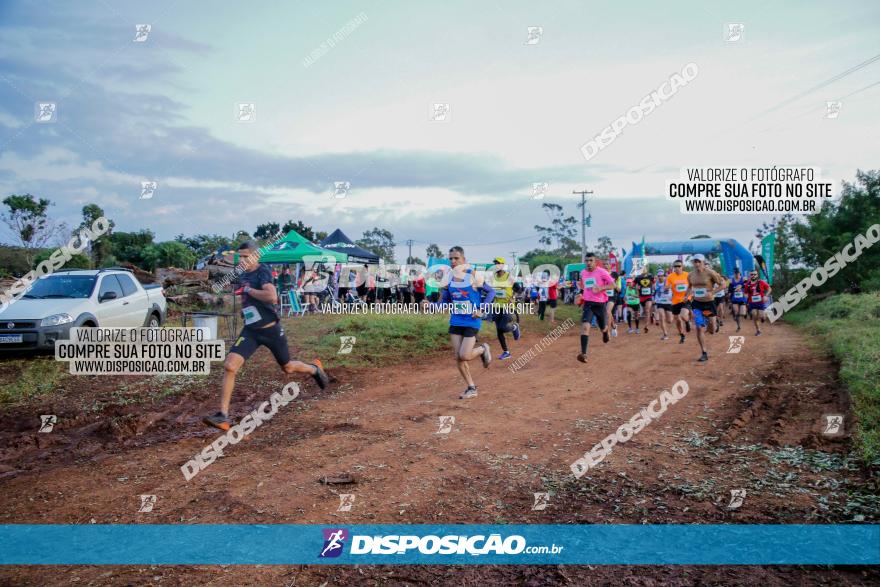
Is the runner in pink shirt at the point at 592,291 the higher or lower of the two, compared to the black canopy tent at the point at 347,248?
lower

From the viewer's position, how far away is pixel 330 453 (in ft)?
21.3

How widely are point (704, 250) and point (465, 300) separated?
893 inches

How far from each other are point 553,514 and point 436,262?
21.1m

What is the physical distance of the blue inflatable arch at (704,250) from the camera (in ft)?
85.0

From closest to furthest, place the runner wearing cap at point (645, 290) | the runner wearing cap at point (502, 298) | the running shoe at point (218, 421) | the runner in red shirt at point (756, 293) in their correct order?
the running shoe at point (218, 421), the runner wearing cap at point (502, 298), the runner in red shirt at point (756, 293), the runner wearing cap at point (645, 290)

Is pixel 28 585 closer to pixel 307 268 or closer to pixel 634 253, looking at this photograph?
pixel 307 268

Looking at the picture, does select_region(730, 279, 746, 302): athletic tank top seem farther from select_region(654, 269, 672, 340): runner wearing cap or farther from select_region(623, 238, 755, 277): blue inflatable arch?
select_region(623, 238, 755, 277): blue inflatable arch

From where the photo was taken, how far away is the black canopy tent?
24.7 m

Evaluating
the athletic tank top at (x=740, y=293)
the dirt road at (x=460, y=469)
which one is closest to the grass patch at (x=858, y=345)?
the dirt road at (x=460, y=469)

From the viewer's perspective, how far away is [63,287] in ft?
41.6

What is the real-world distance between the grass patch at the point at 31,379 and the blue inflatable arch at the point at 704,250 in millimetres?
21973

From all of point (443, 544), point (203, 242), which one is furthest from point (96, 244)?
point (443, 544)

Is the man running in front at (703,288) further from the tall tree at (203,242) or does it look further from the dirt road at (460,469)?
the tall tree at (203,242)

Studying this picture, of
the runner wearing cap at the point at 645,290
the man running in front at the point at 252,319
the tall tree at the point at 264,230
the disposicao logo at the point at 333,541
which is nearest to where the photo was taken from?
the disposicao logo at the point at 333,541
